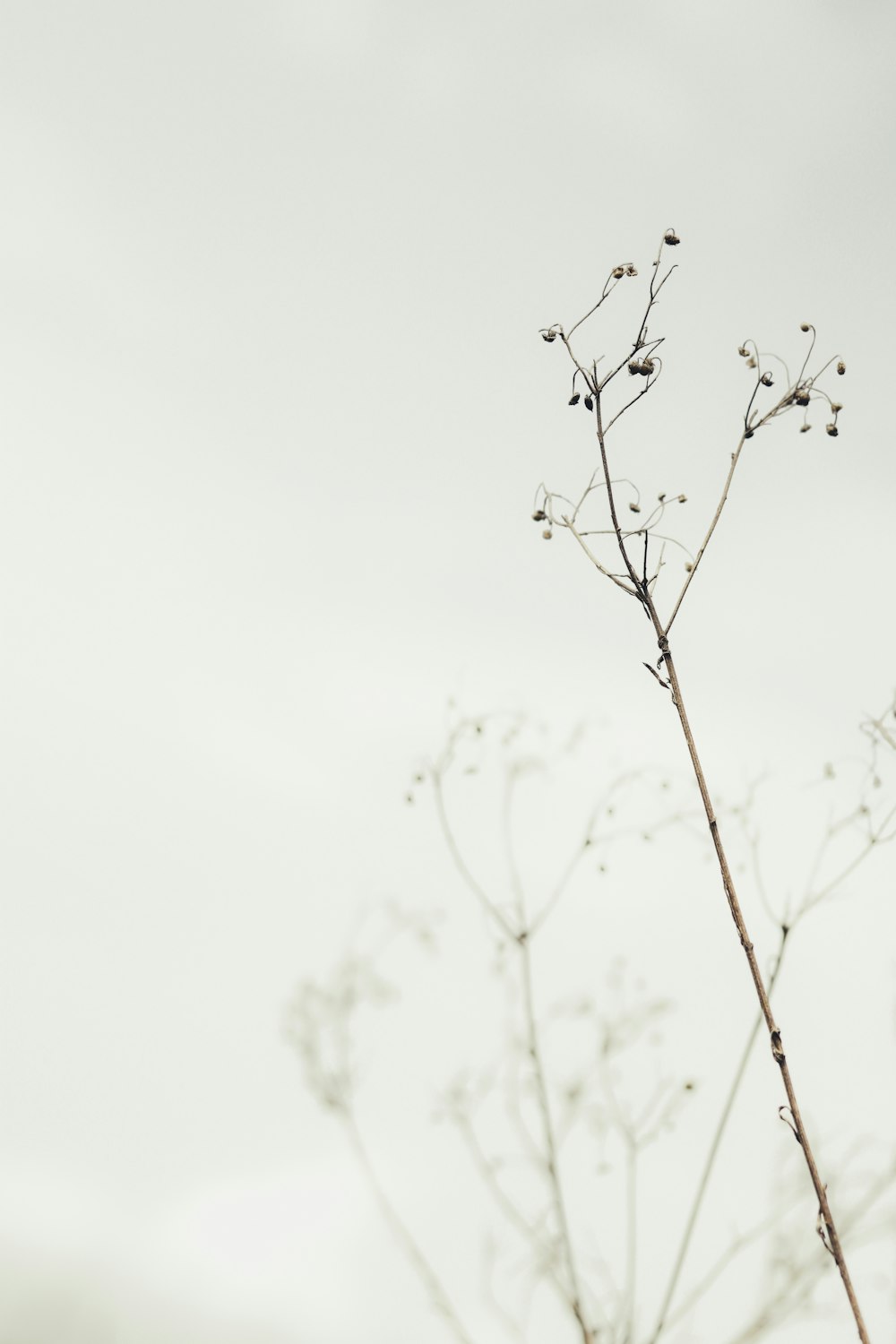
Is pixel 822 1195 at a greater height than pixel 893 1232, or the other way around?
pixel 893 1232

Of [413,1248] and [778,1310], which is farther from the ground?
[413,1248]

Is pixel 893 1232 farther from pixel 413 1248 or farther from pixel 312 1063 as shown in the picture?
pixel 312 1063

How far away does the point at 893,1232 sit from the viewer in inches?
82.2

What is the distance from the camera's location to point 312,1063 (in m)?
2.39

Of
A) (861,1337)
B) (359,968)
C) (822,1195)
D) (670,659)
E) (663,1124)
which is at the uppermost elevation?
(359,968)

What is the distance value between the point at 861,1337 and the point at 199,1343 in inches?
149

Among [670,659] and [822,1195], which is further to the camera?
[670,659]

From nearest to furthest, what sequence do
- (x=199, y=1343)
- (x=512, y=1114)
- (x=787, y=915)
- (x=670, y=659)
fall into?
(x=670, y=659) → (x=787, y=915) → (x=512, y=1114) → (x=199, y=1343)

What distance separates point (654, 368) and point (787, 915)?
109 cm

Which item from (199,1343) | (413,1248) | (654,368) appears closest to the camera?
(654,368)

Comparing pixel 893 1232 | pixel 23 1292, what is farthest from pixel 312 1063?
pixel 23 1292

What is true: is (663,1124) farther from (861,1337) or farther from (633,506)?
(633,506)

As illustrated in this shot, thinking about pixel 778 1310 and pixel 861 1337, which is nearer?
pixel 861 1337

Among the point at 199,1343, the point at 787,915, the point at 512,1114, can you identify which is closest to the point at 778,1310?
the point at 512,1114
